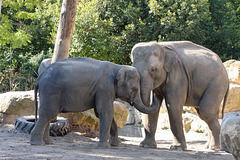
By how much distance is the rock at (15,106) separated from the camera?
8367mm

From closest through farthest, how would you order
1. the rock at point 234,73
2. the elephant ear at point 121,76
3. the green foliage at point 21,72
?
the elephant ear at point 121,76
the rock at point 234,73
the green foliage at point 21,72

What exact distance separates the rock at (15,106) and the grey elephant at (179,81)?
2.73 m

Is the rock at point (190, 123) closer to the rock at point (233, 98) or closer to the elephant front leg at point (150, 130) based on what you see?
the rock at point (233, 98)

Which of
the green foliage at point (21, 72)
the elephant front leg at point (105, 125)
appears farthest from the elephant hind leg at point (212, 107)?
the green foliage at point (21, 72)

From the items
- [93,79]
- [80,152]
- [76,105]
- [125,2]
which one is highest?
[125,2]

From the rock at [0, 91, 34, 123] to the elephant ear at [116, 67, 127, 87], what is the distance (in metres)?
2.74

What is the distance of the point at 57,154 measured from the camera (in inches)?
203

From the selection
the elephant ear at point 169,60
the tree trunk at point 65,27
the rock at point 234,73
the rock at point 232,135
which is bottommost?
the rock at point 232,135

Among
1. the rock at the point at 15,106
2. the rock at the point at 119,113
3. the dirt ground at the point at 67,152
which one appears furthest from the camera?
the rock at the point at 119,113

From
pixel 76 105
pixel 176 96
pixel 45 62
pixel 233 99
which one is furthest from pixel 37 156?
pixel 233 99

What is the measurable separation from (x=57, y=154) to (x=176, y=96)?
2756 mm

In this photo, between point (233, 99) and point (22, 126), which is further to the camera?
point (233, 99)

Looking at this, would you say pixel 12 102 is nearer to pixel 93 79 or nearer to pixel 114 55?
pixel 93 79

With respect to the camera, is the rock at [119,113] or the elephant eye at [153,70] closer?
the elephant eye at [153,70]
